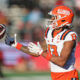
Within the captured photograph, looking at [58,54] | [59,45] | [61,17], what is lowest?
[58,54]

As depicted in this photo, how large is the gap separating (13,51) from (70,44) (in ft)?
14.5

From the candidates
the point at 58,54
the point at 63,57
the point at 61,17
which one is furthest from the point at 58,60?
the point at 61,17

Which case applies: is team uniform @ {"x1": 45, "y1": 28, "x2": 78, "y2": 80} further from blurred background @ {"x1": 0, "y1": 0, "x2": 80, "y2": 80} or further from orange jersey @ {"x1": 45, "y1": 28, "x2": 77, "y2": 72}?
blurred background @ {"x1": 0, "y1": 0, "x2": 80, "y2": 80}

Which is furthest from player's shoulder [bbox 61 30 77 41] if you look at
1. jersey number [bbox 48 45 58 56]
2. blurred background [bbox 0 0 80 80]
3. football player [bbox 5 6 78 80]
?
blurred background [bbox 0 0 80 80]

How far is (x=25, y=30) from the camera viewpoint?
867 centimetres

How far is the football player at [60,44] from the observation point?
13.1 feet

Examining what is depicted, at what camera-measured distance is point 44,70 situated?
26.6 feet

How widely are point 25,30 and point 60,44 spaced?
4.63 metres

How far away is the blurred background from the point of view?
806cm

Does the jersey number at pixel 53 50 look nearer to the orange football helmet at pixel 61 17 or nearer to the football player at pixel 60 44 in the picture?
the football player at pixel 60 44

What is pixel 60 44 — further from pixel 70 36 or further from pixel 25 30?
pixel 25 30

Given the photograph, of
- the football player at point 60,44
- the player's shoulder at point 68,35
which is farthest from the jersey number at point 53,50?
the player's shoulder at point 68,35

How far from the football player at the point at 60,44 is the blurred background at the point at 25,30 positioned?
3475 mm

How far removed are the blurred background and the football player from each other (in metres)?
3.48
